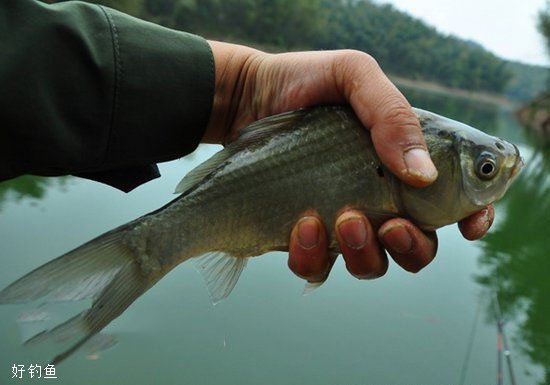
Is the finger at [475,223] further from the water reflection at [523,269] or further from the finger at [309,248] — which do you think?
the water reflection at [523,269]

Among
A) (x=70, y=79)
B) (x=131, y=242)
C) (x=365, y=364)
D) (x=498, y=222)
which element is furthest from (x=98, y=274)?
(x=498, y=222)

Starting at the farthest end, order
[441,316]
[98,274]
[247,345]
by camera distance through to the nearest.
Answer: [441,316] < [247,345] < [98,274]

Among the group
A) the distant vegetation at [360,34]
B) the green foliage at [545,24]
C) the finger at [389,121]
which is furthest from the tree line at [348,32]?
the finger at [389,121]

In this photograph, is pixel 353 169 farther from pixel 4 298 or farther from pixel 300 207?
pixel 4 298

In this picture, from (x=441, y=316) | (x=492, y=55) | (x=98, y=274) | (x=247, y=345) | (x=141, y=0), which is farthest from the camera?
(x=492, y=55)

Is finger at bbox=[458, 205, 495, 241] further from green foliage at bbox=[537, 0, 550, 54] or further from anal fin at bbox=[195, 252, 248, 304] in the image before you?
green foliage at bbox=[537, 0, 550, 54]

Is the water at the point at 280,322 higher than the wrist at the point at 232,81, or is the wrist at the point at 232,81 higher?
the wrist at the point at 232,81

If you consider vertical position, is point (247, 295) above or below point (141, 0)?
above
